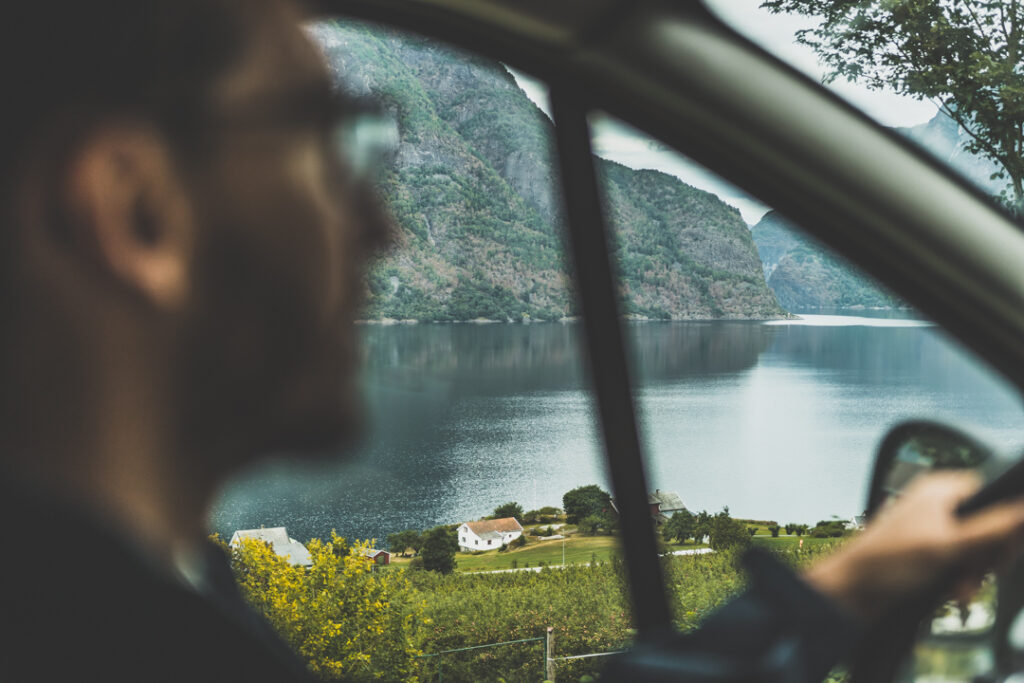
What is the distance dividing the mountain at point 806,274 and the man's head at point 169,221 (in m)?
0.71

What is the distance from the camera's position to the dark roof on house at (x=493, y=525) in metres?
3.99

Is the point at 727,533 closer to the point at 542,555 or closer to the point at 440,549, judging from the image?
the point at 542,555

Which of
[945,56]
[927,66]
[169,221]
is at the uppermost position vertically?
[945,56]

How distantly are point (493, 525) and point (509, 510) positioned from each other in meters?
0.73

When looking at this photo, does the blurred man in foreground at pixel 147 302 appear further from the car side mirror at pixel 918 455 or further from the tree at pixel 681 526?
the tree at pixel 681 526

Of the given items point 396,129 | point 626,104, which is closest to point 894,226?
point 626,104

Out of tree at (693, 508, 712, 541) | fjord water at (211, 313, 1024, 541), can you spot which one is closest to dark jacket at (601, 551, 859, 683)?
fjord water at (211, 313, 1024, 541)

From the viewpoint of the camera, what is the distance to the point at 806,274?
1386 mm

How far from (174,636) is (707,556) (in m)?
1.47

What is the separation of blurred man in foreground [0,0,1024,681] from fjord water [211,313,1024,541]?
246 millimetres

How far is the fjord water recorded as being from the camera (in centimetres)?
131

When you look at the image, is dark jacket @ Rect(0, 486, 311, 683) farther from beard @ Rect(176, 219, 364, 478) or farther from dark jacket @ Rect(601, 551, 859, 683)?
dark jacket @ Rect(601, 551, 859, 683)

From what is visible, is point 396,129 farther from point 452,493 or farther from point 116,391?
point 452,493

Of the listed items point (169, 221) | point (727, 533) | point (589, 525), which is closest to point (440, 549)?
point (589, 525)
